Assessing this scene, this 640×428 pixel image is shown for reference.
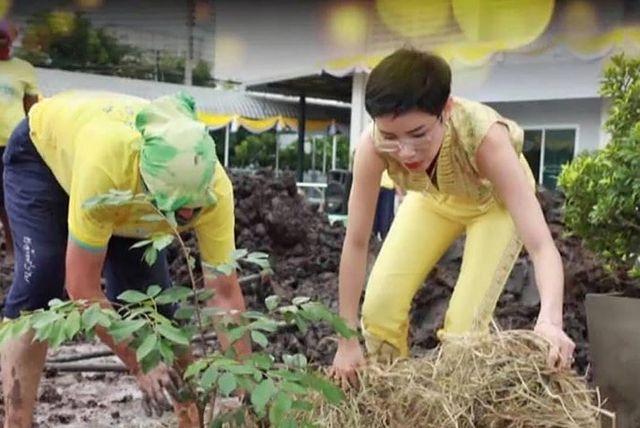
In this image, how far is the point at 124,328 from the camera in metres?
1.71

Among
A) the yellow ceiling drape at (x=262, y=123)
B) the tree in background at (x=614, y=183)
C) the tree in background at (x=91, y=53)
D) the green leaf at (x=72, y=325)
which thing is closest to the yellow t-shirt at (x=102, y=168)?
the green leaf at (x=72, y=325)

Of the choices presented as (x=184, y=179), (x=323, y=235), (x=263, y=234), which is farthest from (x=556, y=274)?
(x=323, y=235)

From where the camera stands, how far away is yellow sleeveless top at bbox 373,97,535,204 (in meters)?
2.58

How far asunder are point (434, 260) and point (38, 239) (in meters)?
1.27

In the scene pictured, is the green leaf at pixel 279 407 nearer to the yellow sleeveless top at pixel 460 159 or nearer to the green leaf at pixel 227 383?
the green leaf at pixel 227 383

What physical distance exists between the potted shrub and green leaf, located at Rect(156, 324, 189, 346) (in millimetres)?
1829

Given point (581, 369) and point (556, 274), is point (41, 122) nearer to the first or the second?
point (556, 274)

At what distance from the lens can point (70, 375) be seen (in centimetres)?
429

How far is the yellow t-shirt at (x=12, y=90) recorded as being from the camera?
19.8 feet

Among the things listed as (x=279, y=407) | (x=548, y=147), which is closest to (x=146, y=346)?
(x=279, y=407)

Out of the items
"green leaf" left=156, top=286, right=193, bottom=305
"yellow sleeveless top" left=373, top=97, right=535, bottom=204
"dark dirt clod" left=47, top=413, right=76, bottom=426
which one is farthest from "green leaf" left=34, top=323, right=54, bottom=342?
"dark dirt clod" left=47, top=413, right=76, bottom=426

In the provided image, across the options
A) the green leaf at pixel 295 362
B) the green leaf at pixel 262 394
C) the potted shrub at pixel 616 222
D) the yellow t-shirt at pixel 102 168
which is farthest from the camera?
the potted shrub at pixel 616 222

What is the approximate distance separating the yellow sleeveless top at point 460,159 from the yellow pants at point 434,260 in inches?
4.0

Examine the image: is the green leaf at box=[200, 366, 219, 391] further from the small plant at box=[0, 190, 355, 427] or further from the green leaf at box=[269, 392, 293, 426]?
the green leaf at box=[269, 392, 293, 426]
